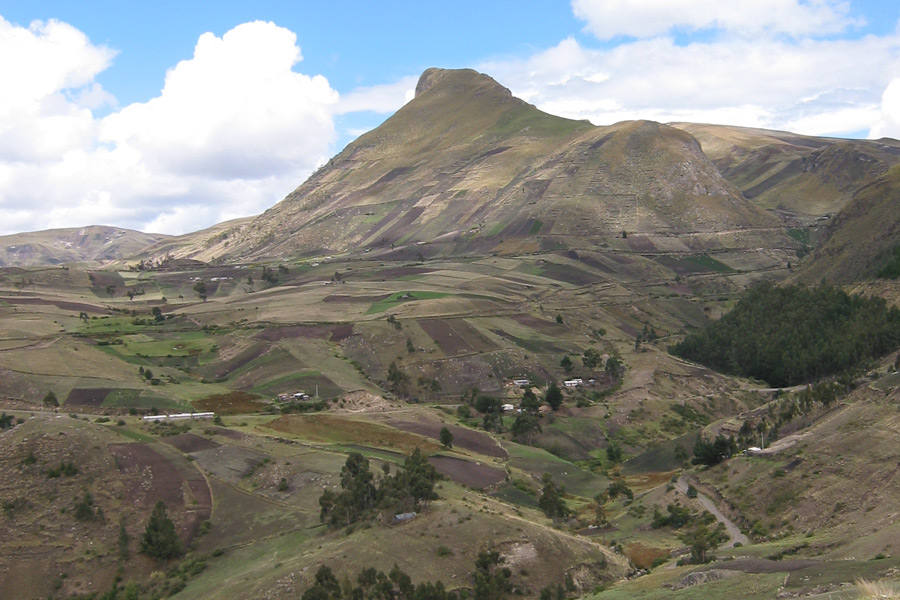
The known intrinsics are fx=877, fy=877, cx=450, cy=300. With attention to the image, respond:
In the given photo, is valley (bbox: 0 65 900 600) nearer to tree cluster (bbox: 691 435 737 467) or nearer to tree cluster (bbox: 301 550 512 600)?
tree cluster (bbox: 691 435 737 467)

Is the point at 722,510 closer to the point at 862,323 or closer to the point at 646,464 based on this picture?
the point at 646,464

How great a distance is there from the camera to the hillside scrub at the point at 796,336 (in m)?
126

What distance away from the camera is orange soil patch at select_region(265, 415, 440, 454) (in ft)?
324

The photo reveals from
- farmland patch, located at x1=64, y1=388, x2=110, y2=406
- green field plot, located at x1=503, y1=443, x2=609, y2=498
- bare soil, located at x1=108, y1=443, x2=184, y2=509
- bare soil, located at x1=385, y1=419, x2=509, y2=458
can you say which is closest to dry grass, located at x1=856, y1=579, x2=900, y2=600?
green field plot, located at x1=503, y1=443, x2=609, y2=498

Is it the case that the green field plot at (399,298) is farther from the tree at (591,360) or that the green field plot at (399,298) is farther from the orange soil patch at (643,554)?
the orange soil patch at (643,554)

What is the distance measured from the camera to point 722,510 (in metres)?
76.8

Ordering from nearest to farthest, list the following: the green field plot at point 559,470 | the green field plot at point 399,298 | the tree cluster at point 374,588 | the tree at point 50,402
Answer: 1. the tree cluster at point 374,588
2. the green field plot at point 559,470
3. the tree at point 50,402
4. the green field plot at point 399,298

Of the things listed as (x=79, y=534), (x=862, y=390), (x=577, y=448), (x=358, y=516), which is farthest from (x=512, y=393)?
(x=79, y=534)

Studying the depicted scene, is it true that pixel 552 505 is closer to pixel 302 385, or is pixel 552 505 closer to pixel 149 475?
pixel 149 475

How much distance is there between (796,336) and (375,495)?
91.9 metres

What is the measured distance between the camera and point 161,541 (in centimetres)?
7369

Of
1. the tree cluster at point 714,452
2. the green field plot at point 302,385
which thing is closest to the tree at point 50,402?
the green field plot at point 302,385

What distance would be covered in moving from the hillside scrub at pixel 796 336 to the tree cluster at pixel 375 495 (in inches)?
2967

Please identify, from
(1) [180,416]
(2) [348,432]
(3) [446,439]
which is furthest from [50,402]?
(3) [446,439]
